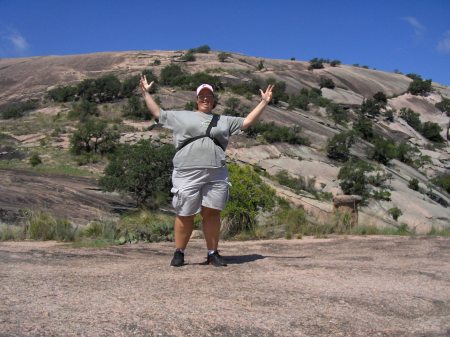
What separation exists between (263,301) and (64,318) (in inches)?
47.7

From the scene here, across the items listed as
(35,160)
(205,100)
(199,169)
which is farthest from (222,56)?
(199,169)

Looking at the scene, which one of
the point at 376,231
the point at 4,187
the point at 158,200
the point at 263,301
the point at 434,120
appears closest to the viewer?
the point at 263,301

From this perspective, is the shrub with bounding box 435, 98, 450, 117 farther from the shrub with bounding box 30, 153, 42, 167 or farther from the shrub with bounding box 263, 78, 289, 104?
the shrub with bounding box 30, 153, 42, 167

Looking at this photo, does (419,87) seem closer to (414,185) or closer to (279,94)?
(279,94)

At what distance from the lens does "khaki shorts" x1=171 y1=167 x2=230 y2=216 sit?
4.51 metres

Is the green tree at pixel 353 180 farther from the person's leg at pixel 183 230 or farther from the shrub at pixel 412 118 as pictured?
the shrub at pixel 412 118

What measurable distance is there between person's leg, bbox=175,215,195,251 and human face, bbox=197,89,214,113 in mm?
973

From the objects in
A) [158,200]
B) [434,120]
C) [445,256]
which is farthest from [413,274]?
[434,120]

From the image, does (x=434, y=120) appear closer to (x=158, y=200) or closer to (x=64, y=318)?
(x=158, y=200)

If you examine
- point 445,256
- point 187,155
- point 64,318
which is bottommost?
point 64,318

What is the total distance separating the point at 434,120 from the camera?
49.4 meters

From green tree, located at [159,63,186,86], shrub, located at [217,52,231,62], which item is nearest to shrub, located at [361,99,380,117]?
shrub, located at [217,52,231,62]

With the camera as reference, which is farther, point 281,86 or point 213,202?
point 281,86

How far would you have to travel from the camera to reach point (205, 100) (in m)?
4.72
